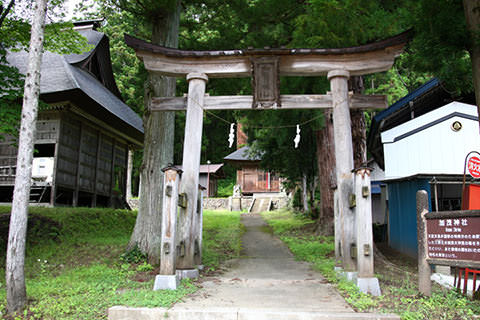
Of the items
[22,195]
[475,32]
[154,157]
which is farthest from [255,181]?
[22,195]

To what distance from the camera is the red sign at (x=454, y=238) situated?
15.4 ft

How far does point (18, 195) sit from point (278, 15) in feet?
24.8

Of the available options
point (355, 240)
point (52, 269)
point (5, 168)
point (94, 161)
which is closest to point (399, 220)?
point (355, 240)

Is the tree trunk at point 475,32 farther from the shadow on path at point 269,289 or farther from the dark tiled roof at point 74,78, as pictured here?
the dark tiled roof at point 74,78

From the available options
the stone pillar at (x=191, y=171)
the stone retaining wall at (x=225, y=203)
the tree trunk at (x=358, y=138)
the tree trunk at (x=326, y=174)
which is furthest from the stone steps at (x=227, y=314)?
the stone retaining wall at (x=225, y=203)

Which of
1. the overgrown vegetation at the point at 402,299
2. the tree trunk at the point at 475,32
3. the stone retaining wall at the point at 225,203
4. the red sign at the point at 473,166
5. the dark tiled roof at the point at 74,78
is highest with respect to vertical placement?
the dark tiled roof at the point at 74,78

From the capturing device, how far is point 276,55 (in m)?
7.04

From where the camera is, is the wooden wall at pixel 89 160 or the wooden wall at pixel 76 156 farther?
the wooden wall at pixel 89 160

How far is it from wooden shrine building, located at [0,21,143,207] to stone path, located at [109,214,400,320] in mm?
8063

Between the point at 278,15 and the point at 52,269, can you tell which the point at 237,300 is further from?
the point at 278,15

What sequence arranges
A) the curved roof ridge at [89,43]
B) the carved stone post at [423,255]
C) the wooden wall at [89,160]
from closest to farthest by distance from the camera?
1. the carved stone post at [423,255]
2. the wooden wall at [89,160]
3. the curved roof ridge at [89,43]

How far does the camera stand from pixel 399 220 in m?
10.3

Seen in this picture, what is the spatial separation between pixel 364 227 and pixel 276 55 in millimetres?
3601

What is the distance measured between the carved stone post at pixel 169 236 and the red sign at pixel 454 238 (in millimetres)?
3878
